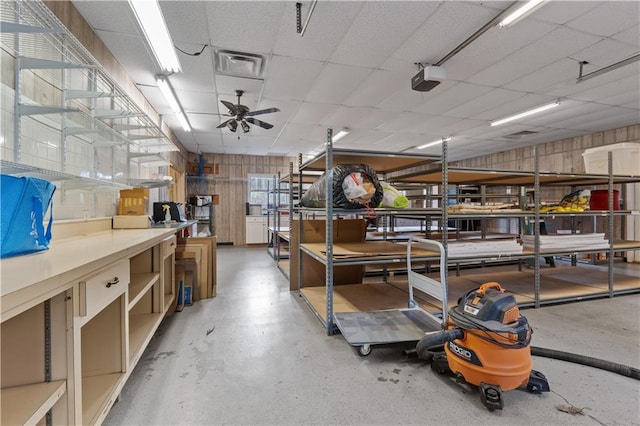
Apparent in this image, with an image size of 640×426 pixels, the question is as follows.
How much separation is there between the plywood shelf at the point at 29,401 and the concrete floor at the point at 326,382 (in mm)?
607

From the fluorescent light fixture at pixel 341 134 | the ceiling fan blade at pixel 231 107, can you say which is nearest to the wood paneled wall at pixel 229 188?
the fluorescent light fixture at pixel 341 134

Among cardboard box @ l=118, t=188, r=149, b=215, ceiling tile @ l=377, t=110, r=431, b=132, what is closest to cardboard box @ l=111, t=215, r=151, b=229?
cardboard box @ l=118, t=188, r=149, b=215

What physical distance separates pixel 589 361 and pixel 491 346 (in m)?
1.05

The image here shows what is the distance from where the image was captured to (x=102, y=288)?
48.2 inches

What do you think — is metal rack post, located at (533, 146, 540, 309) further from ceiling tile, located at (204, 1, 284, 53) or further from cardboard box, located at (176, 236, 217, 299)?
cardboard box, located at (176, 236, 217, 299)

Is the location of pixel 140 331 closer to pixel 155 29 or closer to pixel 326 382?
pixel 326 382

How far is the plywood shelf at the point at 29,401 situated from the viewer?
86cm

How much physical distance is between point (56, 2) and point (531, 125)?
7.28 m

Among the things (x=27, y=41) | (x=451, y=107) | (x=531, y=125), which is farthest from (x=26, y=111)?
(x=531, y=125)

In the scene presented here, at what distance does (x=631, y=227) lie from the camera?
5.65 m

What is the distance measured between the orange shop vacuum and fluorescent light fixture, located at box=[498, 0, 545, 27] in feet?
7.63

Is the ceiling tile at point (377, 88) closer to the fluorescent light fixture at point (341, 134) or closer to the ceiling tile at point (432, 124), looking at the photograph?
the fluorescent light fixture at point (341, 134)

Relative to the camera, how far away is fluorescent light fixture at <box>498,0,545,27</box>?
2250 mm

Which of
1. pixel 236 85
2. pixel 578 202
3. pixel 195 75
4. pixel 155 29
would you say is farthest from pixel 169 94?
pixel 578 202
